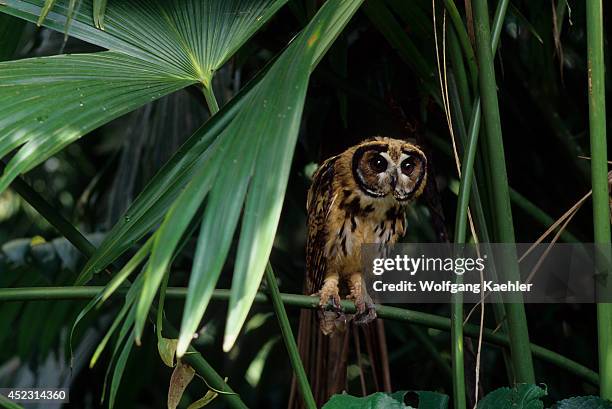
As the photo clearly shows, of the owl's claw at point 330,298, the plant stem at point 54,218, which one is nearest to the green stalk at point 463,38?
the owl's claw at point 330,298

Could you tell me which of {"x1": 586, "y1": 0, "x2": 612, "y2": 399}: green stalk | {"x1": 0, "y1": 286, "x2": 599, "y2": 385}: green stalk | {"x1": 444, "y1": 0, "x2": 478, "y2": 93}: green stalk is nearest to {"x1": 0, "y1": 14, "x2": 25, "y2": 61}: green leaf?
{"x1": 0, "y1": 286, "x2": 599, "y2": 385}: green stalk

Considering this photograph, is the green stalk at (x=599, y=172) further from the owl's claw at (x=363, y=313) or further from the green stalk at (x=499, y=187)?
the owl's claw at (x=363, y=313)

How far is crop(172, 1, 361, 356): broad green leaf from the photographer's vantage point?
2.06 feet

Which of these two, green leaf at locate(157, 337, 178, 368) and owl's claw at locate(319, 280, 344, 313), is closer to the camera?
green leaf at locate(157, 337, 178, 368)

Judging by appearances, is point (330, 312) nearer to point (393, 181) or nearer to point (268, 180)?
point (393, 181)

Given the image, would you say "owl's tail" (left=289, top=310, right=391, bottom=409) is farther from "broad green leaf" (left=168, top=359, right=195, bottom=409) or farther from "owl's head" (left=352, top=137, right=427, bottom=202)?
"broad green leaf" (left=168, top=359, right=195, bottom=409)

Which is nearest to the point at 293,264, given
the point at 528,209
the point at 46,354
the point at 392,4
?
the point at 46,354

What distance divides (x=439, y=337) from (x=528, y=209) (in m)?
0.86

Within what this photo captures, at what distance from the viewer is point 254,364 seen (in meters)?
2.41

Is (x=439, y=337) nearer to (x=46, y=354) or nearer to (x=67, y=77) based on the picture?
(x=46, y=354)

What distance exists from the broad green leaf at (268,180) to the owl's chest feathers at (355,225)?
0.75 metres

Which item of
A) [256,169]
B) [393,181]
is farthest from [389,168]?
[256,169]

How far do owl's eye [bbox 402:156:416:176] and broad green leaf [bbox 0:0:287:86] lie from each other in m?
0.44

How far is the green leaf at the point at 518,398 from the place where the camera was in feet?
2.98
